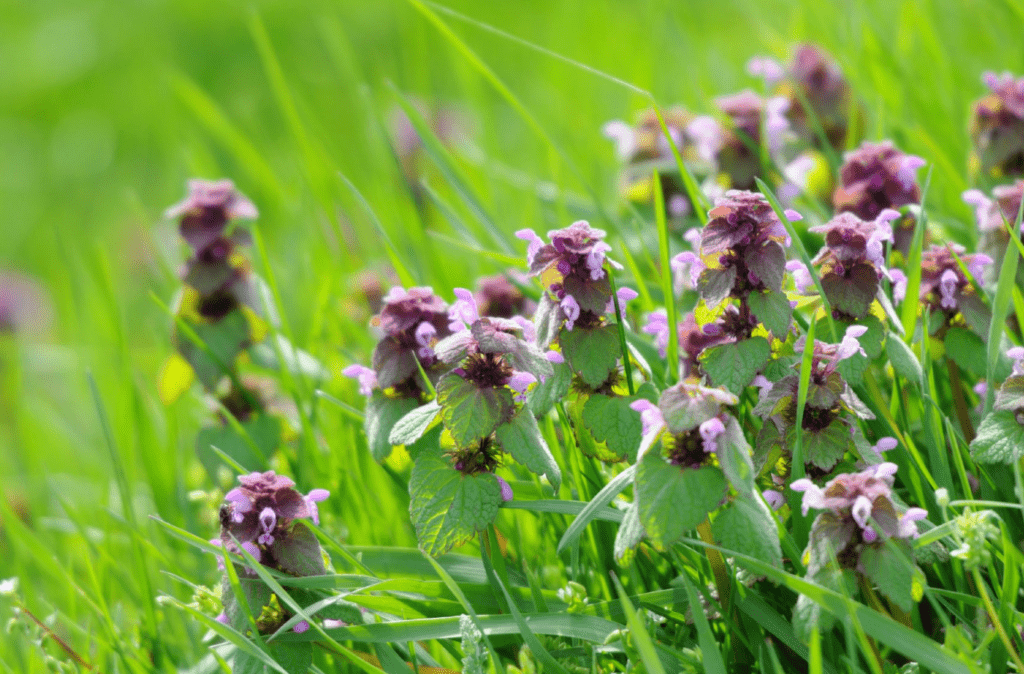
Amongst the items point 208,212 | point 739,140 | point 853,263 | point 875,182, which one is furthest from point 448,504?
point 739,140

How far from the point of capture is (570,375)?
1110 mm

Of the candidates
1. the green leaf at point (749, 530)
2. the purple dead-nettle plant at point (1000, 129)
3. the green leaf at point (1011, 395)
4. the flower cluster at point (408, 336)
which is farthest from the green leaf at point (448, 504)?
the purple dead-nettle plant at point (1000, 129)

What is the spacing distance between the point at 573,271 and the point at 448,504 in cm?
32

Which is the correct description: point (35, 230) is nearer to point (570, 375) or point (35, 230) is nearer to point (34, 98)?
point (34, 98)

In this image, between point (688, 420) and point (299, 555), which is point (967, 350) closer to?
point (688, 420)

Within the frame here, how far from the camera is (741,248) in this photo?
3.57 ft

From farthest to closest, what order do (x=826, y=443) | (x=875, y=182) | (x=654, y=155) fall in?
(x=654, y=155)
(x=875, y=182)
(x=826, y=443)

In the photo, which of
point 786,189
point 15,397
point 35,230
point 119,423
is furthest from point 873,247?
point 35,230

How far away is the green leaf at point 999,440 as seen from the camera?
104cm

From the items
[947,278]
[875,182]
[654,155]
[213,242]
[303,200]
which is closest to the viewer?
[947,278]

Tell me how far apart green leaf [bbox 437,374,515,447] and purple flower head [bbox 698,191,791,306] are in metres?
0.28

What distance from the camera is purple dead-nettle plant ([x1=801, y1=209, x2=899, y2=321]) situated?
3.60 ft

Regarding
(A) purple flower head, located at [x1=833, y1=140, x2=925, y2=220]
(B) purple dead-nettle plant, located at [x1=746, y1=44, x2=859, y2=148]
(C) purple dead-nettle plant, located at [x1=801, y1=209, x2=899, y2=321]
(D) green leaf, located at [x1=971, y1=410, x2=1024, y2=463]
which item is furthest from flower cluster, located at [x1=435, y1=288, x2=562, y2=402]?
(B) purple dead-nettle plant, located at [x1=746, y1=44, x2=859, y2=148]

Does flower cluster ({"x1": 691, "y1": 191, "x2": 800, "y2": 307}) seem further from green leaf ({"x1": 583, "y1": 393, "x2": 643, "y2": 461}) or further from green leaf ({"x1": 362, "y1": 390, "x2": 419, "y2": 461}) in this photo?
green leaf ({"x1": 362, "y1": 390, "x2": 419, "y2": 461})
